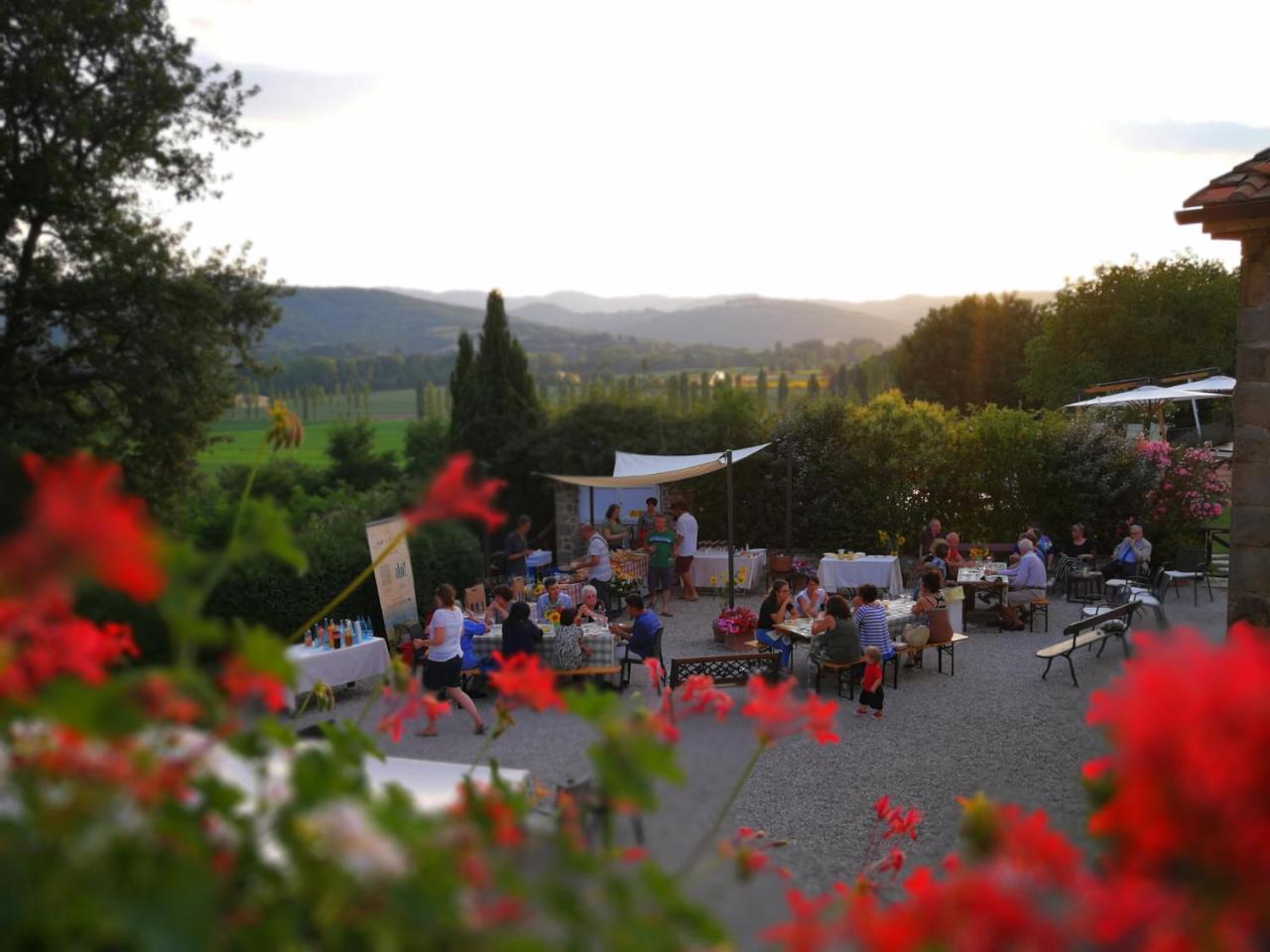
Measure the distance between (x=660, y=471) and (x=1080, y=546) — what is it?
6245 millimetres

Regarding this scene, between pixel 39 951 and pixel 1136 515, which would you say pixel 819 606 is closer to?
pixel 1136 515

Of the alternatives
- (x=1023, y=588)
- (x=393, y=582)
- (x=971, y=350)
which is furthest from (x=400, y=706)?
(x=971, y=350)

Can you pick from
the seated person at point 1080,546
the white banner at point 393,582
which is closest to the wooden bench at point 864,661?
the seated person at point 1080,546

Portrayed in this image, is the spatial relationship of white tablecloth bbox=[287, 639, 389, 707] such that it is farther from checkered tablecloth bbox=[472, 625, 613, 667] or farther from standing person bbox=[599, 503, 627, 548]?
standing person bbox=[599, 503, 627, 548]

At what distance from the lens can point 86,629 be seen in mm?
1224

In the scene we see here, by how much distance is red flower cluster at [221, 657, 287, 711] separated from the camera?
1.04 m

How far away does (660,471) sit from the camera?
16141mm

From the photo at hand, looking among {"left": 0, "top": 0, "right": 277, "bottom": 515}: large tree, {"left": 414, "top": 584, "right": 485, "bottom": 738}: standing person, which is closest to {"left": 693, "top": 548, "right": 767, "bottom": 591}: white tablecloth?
{"left": 414, "top": 584, "right": 485, "bottom": 738}: standing person

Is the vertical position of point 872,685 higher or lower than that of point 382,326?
lower

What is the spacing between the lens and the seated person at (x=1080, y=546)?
13.8m

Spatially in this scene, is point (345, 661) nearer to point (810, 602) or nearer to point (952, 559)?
point (810, 602)

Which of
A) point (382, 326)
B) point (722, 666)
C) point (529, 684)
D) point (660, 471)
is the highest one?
point (382, 326)

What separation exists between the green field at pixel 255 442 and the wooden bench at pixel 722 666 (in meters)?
3.73

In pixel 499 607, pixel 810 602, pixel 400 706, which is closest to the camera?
pixel 400 706
